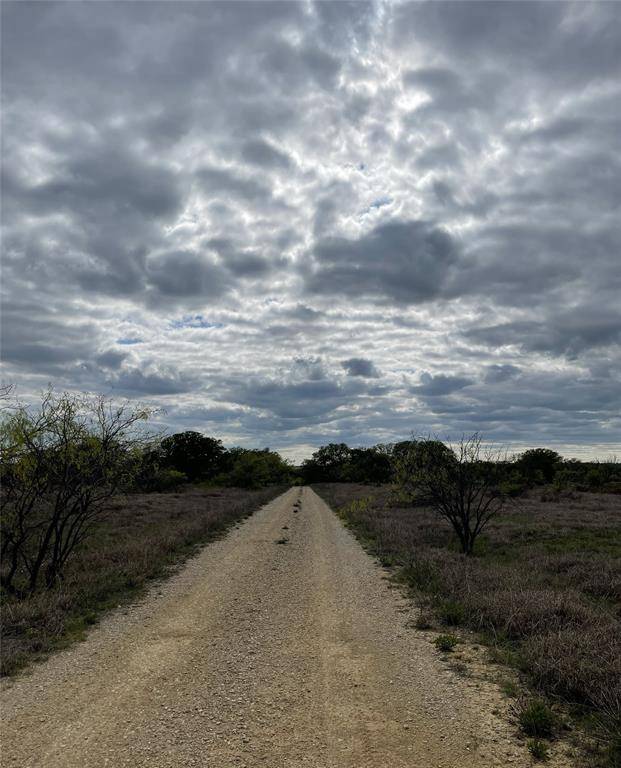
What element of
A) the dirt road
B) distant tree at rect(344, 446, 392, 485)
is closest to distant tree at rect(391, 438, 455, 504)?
the dirt road

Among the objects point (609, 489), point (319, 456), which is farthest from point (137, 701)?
point (319, 456)

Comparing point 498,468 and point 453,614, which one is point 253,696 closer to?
point 453,614

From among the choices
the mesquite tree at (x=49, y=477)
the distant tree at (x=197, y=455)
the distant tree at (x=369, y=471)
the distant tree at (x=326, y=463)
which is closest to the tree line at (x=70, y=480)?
the mesquite tree at (x=49, y=477)

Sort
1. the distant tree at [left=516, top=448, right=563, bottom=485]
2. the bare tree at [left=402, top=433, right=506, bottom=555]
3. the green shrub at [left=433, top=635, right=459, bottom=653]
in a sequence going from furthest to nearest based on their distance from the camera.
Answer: the distant tree at [left=516, top=448, right=563, bottom=485]
the bare tree at [left=402, top=433, right=506, bottom=555]
the green shrub at [left=433, top=635, right=459, bottom=653]

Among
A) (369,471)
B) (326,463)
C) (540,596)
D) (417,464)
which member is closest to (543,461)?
(369,471)

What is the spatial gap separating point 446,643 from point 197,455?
100642mm

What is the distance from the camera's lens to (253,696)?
6.42 metres

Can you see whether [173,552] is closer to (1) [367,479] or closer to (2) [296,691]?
(2) [296,691]

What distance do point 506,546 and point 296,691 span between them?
1532cm

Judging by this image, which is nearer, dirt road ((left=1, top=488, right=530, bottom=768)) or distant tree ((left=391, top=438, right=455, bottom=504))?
dirt road ((left=1, top=488, right=530, bottom=768))

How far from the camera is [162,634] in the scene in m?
8.84

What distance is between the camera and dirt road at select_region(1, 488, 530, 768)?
5152 millimetres

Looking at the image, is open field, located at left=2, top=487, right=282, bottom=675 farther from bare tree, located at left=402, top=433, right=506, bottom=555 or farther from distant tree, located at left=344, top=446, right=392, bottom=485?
distant tree, located at left=344, top=446, right=392, bottom=485

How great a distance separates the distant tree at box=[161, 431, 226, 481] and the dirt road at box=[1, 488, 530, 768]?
9139 centimetres
